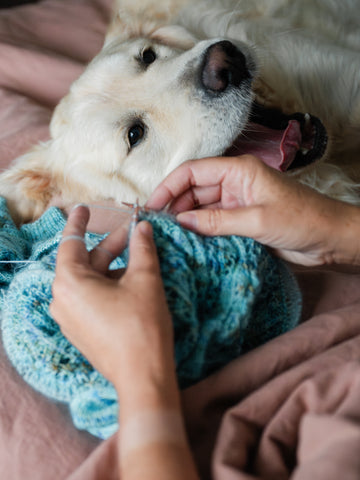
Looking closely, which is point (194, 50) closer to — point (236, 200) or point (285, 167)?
point (285, 167)

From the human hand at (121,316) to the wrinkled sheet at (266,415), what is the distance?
132 mm

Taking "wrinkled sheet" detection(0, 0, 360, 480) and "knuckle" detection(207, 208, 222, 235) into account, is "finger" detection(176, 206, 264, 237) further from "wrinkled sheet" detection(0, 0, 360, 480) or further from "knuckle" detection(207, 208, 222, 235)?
"wrinkled sheet" detection(0, 0, 360, 480)

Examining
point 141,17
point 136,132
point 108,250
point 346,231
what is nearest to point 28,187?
point 136,132

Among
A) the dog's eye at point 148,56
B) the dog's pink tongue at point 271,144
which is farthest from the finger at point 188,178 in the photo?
the dog's eye at point 148,56

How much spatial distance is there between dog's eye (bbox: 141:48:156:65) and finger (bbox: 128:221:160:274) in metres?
0.78

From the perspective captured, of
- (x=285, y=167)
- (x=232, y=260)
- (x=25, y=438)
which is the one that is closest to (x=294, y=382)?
(x=232, y=260)

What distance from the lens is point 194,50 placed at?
3.91 ft

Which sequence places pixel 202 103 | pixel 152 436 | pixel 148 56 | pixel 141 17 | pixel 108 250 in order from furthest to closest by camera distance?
1. pixel 141 17
2. pixel 148 56
3. pixel 202 103
4. pixel 108 250
5. pixel 152 436

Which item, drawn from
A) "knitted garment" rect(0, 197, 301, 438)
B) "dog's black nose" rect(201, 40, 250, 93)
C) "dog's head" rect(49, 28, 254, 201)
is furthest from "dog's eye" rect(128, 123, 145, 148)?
"knitted garment" rect(0, 197, 301, 438)

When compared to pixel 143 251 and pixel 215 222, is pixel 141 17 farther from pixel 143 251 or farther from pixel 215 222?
pixel 143 251

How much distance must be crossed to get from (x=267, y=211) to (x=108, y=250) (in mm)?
272

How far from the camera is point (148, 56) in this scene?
1.31 m

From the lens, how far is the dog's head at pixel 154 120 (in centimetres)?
112

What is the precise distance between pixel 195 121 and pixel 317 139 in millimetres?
326
